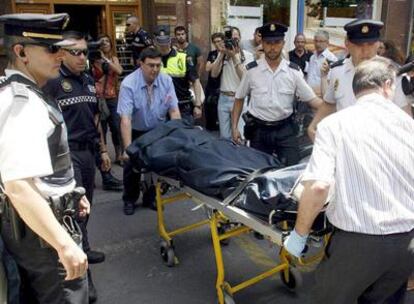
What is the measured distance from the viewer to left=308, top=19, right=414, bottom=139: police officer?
120 inches

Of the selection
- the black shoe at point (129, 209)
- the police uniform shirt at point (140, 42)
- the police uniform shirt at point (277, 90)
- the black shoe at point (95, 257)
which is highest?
the police uniform shirt at point (140, 42)

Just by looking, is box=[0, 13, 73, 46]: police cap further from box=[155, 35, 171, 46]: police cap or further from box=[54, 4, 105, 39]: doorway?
box=[54, 4, 105, 39]: doorway

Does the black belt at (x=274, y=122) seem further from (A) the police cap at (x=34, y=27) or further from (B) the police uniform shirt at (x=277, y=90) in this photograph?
(A) the police cap at (x=34, y=27)

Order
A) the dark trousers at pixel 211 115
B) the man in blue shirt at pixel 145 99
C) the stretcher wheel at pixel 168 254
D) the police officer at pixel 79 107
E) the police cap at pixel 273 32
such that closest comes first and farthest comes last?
the police officer at pixel 79 107 < the stretcher wheel at pixel 168 254 < the police cap at pixel 273 32 < the man in blue shirt at pixel 145 99 < the dark trousers at pixel 211 115

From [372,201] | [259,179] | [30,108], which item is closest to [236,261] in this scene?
[259,179]

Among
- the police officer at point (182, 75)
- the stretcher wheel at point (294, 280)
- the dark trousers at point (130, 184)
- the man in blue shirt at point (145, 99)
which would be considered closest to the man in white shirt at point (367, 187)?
the stretcher wheel at point (294, 280)

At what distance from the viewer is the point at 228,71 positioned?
5.96m

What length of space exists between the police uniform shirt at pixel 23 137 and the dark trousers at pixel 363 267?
4.25ft

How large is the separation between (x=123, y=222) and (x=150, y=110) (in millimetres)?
1216

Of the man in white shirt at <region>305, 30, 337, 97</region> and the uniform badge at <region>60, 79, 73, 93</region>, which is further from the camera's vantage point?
the man in white shirt at <region>305, 30, 337, 97</region>

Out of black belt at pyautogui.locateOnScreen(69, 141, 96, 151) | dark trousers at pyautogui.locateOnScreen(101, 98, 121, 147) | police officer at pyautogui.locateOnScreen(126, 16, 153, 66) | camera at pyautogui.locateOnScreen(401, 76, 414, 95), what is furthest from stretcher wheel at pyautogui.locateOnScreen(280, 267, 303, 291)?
police officer at pyautogui.locateOnScreen(126, 16, 153, 66)

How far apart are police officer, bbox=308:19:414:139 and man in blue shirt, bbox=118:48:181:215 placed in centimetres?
153

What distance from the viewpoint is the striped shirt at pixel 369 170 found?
1829mm

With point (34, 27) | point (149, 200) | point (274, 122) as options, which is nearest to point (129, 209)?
point (149, 200)
